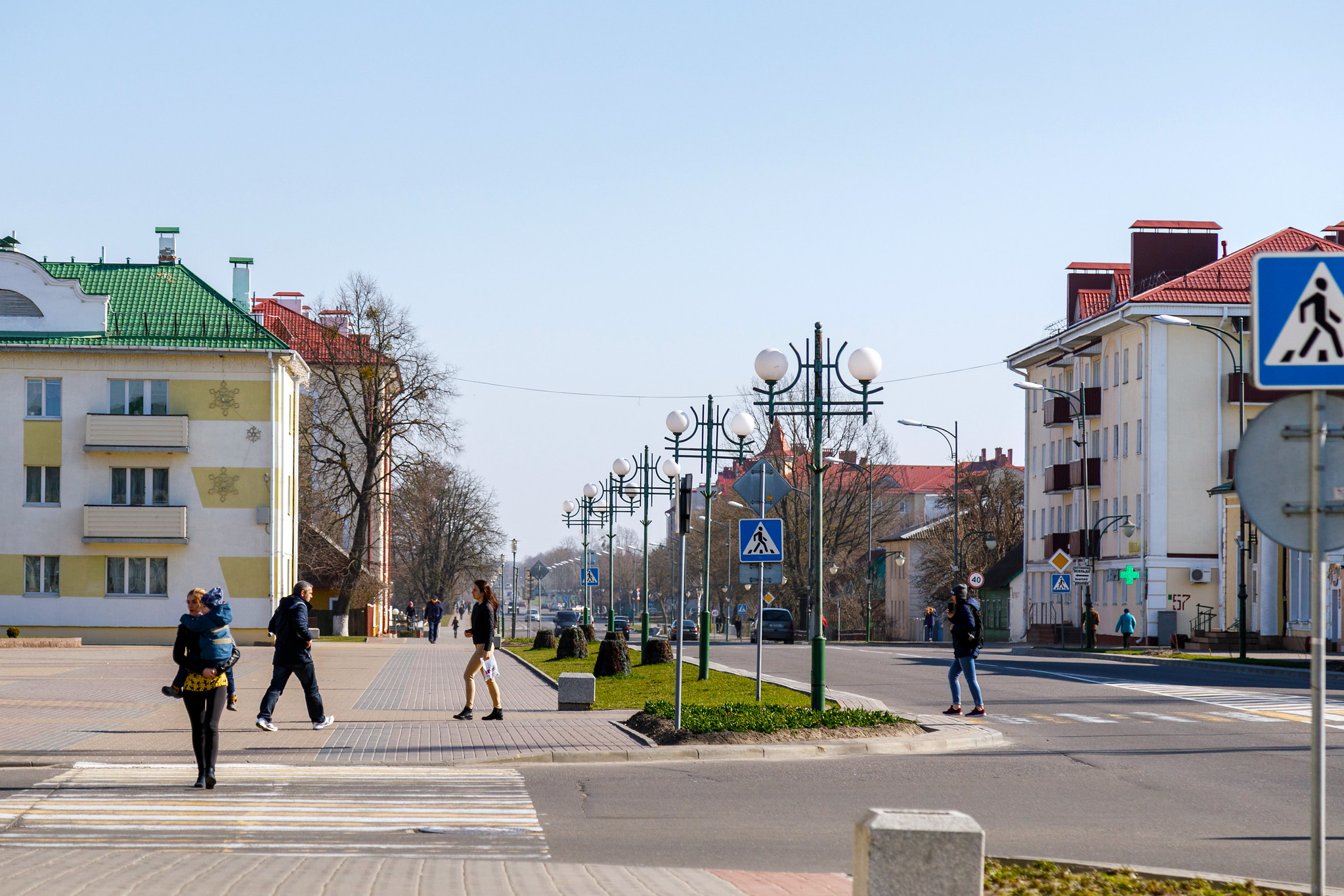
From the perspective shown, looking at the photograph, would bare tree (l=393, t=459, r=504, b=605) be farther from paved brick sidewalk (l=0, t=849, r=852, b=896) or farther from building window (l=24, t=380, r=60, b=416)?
paved brick sidewalk (l=0, t=849, r=852, b=896)

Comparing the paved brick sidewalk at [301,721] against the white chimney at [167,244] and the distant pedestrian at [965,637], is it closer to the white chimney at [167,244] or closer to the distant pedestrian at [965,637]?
the distant pedestrian at [965,637]

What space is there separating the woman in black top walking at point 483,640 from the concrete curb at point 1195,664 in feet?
53.9

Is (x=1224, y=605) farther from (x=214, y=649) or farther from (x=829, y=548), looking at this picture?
(x=214, y=649)

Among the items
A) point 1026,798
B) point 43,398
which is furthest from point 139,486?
point 1026,798

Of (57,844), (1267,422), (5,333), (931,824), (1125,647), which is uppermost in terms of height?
(5,333)

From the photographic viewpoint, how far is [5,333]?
1893 inches

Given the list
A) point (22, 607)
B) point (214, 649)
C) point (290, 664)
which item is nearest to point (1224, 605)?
point (22, 607)

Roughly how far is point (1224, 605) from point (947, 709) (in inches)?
1588

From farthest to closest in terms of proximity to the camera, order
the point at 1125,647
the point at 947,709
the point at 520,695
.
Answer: the point at 1125,647, the point at 520,695, the point at 947,709

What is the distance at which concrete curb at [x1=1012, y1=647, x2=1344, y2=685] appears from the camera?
Result: 107 ft

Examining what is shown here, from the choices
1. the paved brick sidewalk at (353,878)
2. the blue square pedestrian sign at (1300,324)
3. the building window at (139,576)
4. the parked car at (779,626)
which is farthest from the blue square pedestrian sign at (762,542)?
the parked car at (779,626)

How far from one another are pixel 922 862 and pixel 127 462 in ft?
153

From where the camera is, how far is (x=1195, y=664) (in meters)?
38.5

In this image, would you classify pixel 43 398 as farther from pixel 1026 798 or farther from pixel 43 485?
pixel 1026 798
